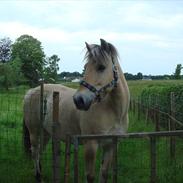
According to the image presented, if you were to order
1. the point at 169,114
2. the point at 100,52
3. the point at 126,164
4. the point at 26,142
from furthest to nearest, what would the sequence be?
the point at 169,114 → the point at 26,142 → the point at 126,164 → the point at 100,52

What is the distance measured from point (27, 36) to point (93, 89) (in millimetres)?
90995

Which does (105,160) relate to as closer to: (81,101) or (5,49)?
(81,101)

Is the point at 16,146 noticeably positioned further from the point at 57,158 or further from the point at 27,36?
Answer: the point at 27,36

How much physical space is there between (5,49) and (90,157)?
3611 inches

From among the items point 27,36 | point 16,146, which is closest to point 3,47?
point 27,36

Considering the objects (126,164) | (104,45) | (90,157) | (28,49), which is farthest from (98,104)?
(28,49)

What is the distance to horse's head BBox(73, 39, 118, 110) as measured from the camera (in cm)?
526

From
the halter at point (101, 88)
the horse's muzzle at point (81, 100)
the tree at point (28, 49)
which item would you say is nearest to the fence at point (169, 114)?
the halter at point (101, 88)

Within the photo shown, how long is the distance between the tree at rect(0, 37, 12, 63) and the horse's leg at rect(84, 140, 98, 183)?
8644cm

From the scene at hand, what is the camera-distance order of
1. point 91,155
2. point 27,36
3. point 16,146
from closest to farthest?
point 91,155 < point 16,146 < point 27,36

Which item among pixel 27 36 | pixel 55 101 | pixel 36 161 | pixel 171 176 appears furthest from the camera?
pixel 27 36

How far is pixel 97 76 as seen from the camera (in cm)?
551

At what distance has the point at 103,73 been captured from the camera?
5598 mm

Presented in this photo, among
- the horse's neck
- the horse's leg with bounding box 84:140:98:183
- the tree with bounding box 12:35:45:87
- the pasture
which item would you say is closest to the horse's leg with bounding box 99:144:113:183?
the horse's leg with bounding box 84:140:98:183
